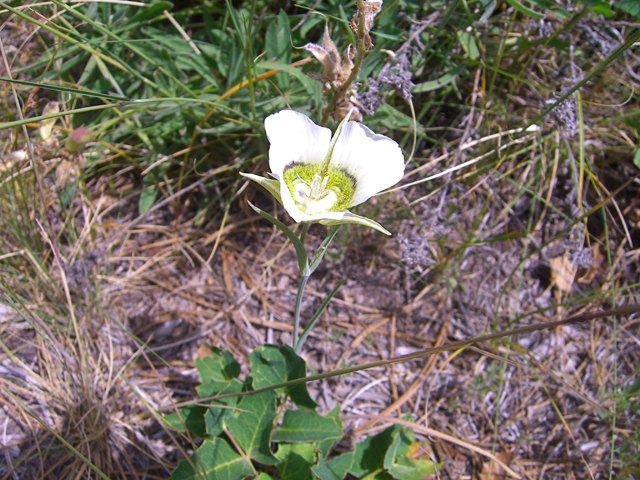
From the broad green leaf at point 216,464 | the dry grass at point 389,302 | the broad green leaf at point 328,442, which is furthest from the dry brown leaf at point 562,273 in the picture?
the broad green leaf at point 216,464

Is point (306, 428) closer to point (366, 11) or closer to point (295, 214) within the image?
point (295, 214)

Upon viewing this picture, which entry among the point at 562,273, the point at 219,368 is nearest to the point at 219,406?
the point at 219,368

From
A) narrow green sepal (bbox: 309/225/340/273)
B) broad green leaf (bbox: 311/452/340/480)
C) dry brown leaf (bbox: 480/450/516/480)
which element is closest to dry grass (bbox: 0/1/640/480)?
dry brown leaf (bbox: 480/450/516/480)

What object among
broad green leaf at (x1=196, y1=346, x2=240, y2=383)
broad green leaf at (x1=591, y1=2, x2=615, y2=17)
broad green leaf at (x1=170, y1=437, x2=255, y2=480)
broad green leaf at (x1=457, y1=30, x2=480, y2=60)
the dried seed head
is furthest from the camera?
broad green leaf at (x1=457, y1=30, x2=480, y2=60)

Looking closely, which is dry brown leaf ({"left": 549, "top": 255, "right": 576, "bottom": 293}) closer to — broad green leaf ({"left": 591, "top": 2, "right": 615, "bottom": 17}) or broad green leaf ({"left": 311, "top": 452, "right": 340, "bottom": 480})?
broad green leaf ({"left": 591, "top": 2, "right": 615, "bottom": 17})

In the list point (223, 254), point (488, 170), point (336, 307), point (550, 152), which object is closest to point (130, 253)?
point (223, 254)

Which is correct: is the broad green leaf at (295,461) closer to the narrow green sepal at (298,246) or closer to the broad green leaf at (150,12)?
the narrow green sepal at (298,246)
